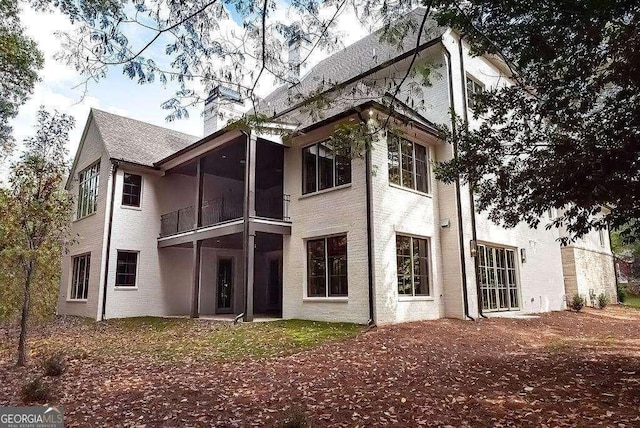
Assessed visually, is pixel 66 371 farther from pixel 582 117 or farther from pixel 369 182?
pixel 582 117

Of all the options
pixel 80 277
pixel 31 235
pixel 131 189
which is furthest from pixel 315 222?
pixel 80 277

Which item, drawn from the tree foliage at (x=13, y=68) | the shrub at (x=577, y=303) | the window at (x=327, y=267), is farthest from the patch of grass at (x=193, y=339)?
the shrub at (x=577, y=303)

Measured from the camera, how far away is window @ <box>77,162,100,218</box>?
1755 cm

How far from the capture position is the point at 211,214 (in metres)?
16.8

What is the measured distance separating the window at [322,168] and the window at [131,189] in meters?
7.36

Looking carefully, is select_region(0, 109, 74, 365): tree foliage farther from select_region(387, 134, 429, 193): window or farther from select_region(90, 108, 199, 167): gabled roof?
select_region(90, 108, 199, 167): gabled roof

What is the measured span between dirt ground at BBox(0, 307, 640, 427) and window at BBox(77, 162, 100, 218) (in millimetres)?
10103

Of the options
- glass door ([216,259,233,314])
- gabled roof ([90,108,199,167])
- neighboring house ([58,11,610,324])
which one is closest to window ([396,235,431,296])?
neighboring house ([58,11,610,324])

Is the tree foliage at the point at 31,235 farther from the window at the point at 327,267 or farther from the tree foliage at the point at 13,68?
the window at the point at 327,267

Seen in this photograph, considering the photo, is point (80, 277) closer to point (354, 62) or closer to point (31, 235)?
point (31, 235)

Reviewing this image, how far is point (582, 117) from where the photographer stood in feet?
20.8

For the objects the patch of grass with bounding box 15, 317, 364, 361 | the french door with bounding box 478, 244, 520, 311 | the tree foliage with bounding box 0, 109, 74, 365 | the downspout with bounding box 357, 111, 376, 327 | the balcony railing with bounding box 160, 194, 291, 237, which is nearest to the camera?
the tree foliage with bounding box 0, 109, 74, 365

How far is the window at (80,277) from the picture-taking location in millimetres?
17047

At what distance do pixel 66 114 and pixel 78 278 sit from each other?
38.2 ft
